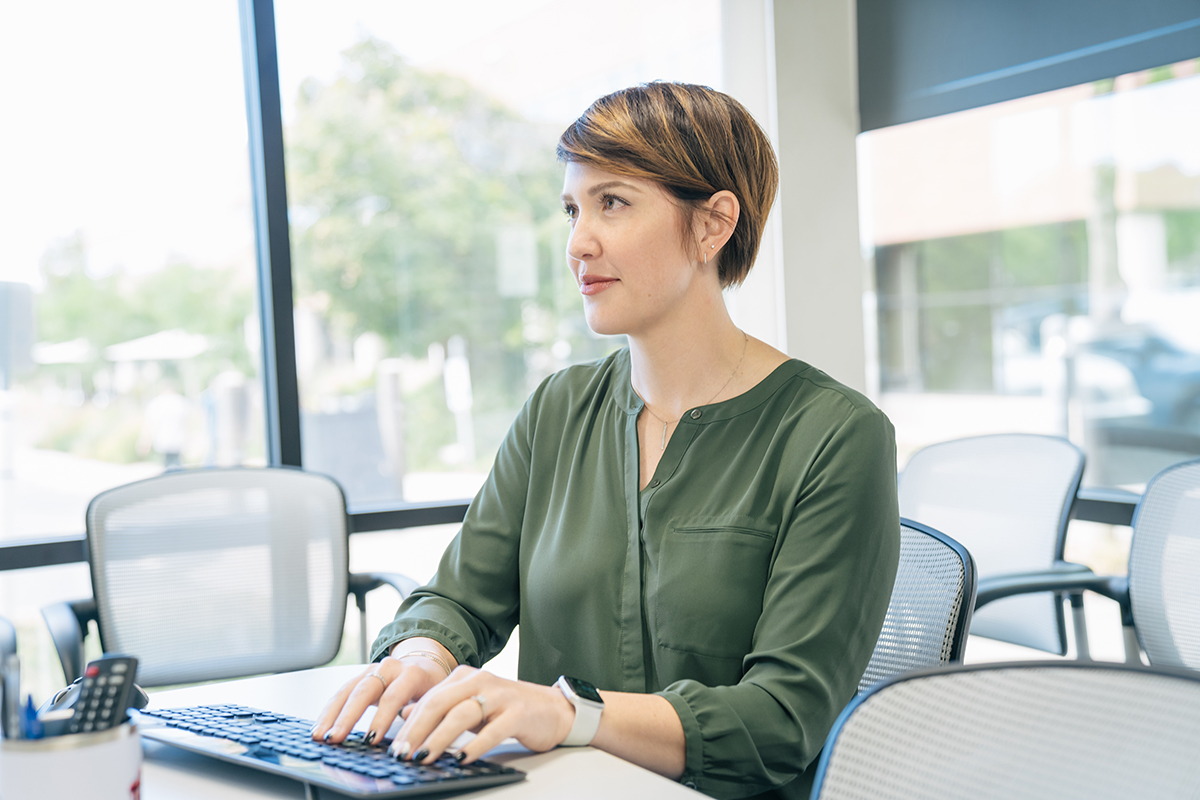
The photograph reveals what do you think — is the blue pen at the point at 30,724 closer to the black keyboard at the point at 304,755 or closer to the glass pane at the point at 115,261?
the black keyboard at the point at 304,755

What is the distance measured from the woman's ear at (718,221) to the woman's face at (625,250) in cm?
4

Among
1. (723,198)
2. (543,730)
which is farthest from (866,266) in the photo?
(543,730)

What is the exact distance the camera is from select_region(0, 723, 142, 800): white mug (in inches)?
28.2

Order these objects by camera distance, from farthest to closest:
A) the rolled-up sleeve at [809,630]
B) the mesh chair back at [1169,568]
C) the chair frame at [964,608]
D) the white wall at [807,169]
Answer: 1. the white wall at [807,169]
2. the mesh chair back at [1169,568]
3. the chair frame at [964,608]
4. the rolled-up sleeve at [809,630]

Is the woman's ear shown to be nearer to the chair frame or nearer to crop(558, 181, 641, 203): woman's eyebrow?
crop(558, 181, 641, 203): woman's eyebrow

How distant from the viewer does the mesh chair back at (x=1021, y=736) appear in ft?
2.30

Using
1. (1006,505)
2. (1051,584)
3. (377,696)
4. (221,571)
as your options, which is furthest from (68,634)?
(1006,505)

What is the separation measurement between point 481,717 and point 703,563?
1.52ft

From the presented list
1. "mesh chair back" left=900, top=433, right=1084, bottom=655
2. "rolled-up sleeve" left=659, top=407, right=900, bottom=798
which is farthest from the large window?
"rolled-up sleeve" left=659, top=407, right=900, bottom=798

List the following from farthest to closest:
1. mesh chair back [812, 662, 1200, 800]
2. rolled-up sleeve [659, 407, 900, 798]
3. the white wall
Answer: the white wall → rolled-up sleeve [659, 407, 900, 798] → mesh chair back [812, 662, 1200, 800]

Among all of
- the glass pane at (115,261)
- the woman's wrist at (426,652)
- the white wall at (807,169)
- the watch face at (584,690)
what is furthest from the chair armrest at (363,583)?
the white wall at (807,169)

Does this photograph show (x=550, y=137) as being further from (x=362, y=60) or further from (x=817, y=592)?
(x=817, y=592)

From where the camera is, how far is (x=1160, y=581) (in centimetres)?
194

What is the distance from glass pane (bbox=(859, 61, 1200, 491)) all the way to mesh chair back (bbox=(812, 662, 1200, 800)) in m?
1.70
